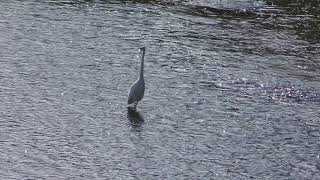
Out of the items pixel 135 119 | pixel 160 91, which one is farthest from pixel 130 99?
pixel 160 91

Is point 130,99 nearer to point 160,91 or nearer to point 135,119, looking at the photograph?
point 135,119

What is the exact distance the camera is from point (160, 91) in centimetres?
3162

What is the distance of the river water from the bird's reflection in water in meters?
0.04

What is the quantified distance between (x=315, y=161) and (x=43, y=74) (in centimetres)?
1413

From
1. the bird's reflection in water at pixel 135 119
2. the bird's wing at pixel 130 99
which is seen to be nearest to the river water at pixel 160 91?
the bird's reflection in water at pixel 135 119

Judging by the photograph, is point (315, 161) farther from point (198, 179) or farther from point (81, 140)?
point (81, 140)

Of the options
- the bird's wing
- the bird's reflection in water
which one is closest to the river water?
the bird's reflection in water

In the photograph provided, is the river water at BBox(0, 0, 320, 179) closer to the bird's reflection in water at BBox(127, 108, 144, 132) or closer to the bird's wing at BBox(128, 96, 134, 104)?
the bird's reflection in water at BBox(127, 108, 144, 132)

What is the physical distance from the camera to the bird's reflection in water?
27112 millimetres

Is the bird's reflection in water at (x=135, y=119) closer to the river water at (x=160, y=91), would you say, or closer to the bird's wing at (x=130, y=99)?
the river water at (x=160, y=91)

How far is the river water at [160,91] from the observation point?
2406 cm

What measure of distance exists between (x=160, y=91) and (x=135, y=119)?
394 cm

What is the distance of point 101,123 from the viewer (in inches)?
1078

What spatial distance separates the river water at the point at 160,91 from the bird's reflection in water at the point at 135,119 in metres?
0.04
